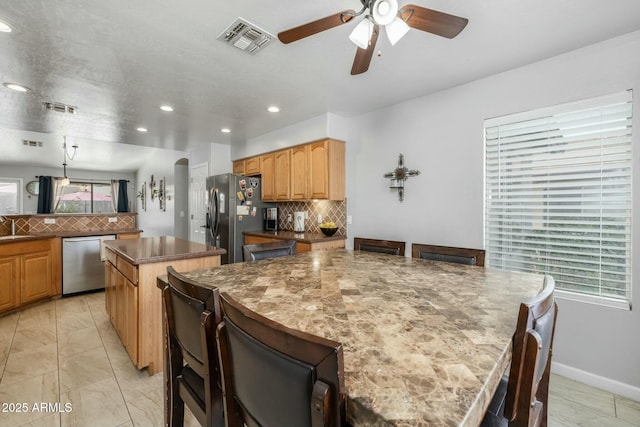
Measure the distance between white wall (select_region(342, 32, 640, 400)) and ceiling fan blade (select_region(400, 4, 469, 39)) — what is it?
1479mm

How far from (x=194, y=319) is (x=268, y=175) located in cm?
376

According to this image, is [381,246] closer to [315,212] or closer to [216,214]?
[315,212]

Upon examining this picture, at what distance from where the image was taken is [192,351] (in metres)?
1.05

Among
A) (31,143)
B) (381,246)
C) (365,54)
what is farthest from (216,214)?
(31,143)

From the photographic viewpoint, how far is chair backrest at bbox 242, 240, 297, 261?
2014 mm

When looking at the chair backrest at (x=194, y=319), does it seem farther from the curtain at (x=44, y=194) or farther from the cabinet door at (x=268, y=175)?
the curtain at (x=44, y=194)

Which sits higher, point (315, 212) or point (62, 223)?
point (315, 212)

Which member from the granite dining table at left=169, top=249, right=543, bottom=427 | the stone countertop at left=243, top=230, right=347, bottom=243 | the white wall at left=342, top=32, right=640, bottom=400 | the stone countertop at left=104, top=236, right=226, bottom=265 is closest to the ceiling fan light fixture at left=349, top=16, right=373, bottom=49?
the granite dining table at left=169, top=249, right=543, bottom=427

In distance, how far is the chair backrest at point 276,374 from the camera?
1.59 ft

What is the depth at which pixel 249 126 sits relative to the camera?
4.15m

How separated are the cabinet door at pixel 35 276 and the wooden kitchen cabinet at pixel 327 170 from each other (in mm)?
3632

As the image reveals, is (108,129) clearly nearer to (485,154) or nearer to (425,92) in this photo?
(425,92)

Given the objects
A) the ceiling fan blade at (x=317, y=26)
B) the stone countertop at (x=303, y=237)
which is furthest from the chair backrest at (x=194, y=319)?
the stone countertop at (x=303, y=237)

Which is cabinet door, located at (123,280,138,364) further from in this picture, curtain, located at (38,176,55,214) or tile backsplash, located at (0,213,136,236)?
curtain, located at (38,176,55,214)
